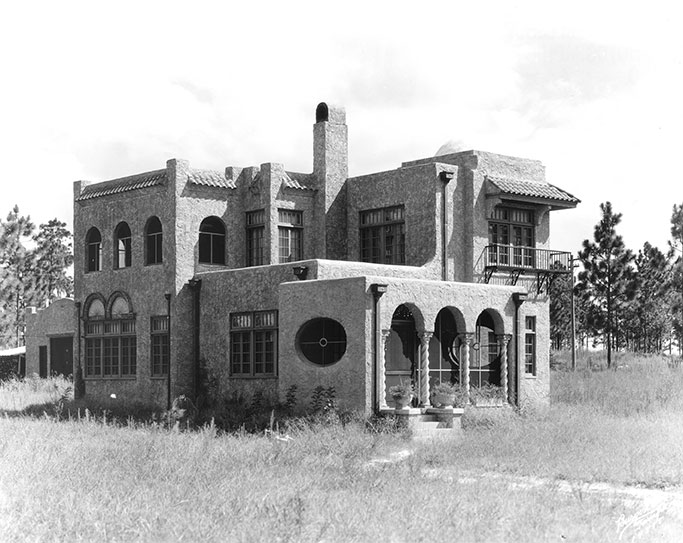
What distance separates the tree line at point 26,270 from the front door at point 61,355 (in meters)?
8.37

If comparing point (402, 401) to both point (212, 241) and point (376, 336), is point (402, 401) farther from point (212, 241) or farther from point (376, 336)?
point (212, 241)

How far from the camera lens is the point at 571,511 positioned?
46.0 ft

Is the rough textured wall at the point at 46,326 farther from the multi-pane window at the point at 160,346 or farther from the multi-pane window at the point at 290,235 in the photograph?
the multi-pane window at the point at 290,235

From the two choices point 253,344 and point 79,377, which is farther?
point 79,377

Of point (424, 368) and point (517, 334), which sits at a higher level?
point (517, 334)

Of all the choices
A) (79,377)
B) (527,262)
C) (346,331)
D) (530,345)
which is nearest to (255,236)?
(79,377)

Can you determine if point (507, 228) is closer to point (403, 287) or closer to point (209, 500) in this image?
point (403, 287)

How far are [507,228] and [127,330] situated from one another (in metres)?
12.2

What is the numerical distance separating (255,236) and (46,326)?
17683 mm

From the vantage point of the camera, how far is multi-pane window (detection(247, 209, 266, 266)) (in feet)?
105

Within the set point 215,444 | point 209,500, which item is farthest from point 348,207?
point 209,500

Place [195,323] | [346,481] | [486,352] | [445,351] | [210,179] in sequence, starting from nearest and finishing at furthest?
1. [346,481]
2. [445,351]
3. [486,352]
4. [195,323]
5. [210,179]

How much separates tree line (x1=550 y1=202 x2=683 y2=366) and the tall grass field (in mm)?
25247

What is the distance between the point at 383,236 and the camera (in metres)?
31.9
